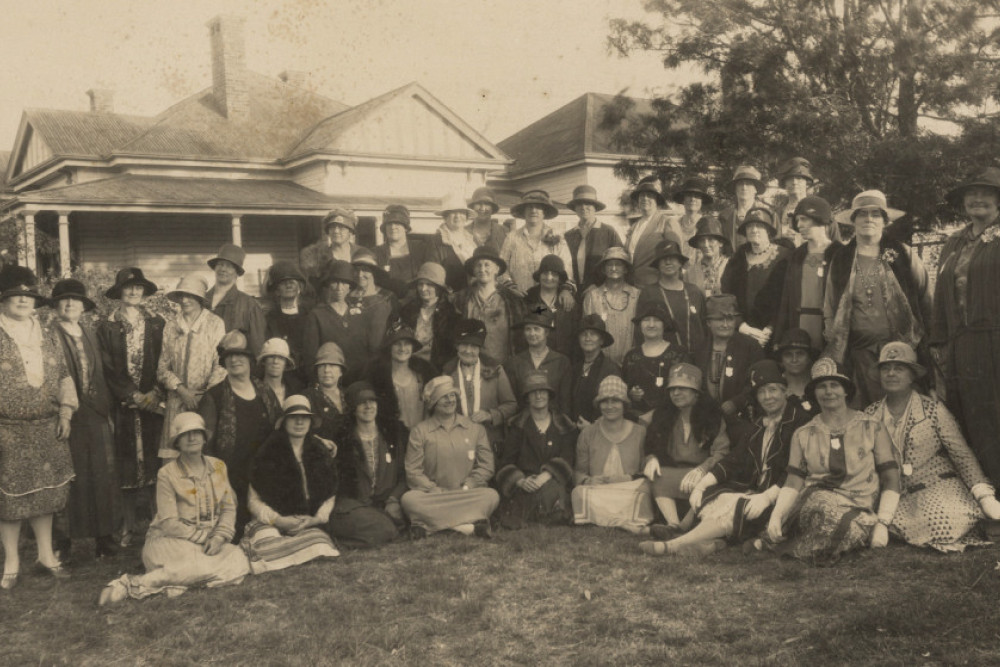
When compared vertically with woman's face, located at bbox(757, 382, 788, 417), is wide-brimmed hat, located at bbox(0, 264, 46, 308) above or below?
above

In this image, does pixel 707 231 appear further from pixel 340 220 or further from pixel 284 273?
pixel 284 273

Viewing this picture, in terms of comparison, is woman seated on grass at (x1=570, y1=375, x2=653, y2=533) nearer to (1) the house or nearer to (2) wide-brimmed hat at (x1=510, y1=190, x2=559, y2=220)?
(2) wide-brimmed hat at (x1=510, y1=190, x2=559, y2=220)

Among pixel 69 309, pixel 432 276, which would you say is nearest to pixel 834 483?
pixel 432 276

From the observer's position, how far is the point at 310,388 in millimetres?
6918

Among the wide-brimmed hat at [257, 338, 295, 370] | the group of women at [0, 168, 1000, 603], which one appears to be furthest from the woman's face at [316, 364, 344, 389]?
the wide-brimmed hat at [257, 338, 295, 370]

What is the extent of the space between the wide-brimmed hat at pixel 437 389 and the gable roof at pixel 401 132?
54.2ft

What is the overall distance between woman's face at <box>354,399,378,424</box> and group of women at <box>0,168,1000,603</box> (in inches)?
1.2

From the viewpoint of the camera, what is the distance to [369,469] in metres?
6.95

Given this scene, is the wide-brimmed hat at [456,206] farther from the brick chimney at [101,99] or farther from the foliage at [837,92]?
the brick chimney at [101,99]

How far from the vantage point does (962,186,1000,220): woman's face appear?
20.0ft

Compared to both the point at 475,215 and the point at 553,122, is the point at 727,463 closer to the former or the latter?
the point at 475,215

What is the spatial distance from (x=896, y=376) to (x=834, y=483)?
32.2 inches

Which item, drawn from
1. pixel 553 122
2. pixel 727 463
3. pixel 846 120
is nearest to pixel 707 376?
pixel 727 463

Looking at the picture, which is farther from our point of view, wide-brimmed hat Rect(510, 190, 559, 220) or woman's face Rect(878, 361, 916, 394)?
wide-brimmed hat Rect(510, 190, 559, 220)
